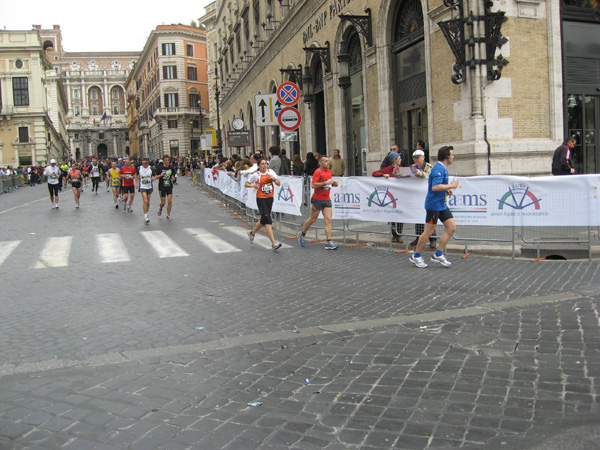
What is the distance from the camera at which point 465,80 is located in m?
13.6

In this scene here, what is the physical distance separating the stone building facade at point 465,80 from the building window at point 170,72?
210 feet

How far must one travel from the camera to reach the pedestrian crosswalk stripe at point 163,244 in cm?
1081

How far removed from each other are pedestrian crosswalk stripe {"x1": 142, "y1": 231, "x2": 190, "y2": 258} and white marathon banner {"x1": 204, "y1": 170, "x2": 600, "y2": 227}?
11.5ft

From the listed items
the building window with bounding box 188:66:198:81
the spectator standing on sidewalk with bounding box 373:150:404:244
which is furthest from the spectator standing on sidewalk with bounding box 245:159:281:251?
the building window with bounding box 188:66:198:81

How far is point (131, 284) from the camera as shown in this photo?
8102 millimetres

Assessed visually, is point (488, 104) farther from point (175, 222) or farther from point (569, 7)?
point (175, 222)

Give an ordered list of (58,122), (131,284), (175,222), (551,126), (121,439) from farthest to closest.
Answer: (58,122), (175,222), (551,126), (131,284), (121,439)

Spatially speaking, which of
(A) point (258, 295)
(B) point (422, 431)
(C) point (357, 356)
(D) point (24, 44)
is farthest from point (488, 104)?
(D) point (24, 44)

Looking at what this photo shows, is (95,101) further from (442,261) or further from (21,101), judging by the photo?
(442,261)

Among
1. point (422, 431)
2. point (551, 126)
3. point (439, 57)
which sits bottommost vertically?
point (422, 431)

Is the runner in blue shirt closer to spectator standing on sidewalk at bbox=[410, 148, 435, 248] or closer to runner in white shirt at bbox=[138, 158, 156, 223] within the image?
spectator standing on sidewalk at bbox=[410, 148, 435, 248]

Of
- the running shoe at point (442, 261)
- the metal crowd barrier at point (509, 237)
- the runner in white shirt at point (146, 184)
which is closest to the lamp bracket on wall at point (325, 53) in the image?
the runner in white shirt at point (146, 184)

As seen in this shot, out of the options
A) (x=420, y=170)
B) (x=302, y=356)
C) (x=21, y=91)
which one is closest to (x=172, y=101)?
(x=21, y=91)

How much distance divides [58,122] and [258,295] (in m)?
106
